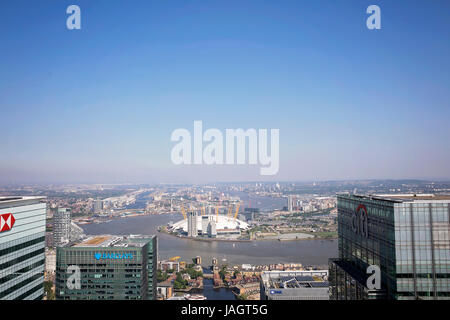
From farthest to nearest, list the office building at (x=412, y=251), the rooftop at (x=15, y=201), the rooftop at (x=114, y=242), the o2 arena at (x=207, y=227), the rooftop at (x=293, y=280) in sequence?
the o2 arena at (x=207, y=227) < the rooftop at (x=293, y=280) < the rooftop at (x=114, y=242) < the rooftop at (x=15, y=201) < the office building at (x=412, y=251)

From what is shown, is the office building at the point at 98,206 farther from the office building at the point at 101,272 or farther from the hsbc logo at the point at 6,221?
the hsbc logo at the point at 6,221

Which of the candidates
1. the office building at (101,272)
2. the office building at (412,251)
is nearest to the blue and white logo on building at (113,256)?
the office building at (101,272)

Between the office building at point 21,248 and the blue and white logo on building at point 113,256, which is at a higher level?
the office building at point 21,248

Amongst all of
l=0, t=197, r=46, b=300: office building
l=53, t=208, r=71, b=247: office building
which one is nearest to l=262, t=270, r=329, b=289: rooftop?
l=0, t=197, r=46, b=300: office building

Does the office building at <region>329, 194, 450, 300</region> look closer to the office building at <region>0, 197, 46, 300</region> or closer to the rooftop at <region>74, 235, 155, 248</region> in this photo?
the office building at <region>0, 197, 46, 300</region>

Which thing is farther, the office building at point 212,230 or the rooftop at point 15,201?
the office building at point 212,230

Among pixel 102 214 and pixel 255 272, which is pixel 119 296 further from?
pixel 102 214
